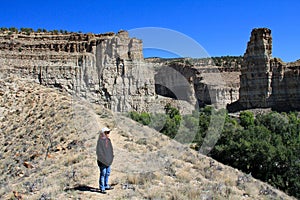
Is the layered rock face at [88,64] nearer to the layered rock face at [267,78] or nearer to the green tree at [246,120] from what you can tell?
the green tree at [246,120]

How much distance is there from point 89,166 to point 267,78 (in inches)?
2464

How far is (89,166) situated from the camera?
1185cm

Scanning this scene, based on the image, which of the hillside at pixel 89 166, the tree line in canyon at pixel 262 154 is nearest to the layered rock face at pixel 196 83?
the tree line in canyon at pixel 262 154

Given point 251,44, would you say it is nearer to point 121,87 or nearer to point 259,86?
point 259,86

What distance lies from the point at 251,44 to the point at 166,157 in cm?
6131

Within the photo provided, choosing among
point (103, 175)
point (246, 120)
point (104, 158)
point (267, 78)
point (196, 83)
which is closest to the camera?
point (104, 158)

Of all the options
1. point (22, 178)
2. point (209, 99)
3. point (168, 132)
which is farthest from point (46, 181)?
point (209, 99)

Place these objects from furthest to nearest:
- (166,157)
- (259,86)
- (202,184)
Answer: (259,86), (166,157), (202,184)

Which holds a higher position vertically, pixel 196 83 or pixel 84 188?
pixel 196 83

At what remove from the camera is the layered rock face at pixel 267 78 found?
6775cm

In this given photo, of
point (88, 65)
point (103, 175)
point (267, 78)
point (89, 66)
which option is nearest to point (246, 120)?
point (267, 78)

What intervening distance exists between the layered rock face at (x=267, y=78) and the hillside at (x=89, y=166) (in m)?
54.6

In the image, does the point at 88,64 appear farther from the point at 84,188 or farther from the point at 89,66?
the point at 84,188

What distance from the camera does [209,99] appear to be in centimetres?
9112
